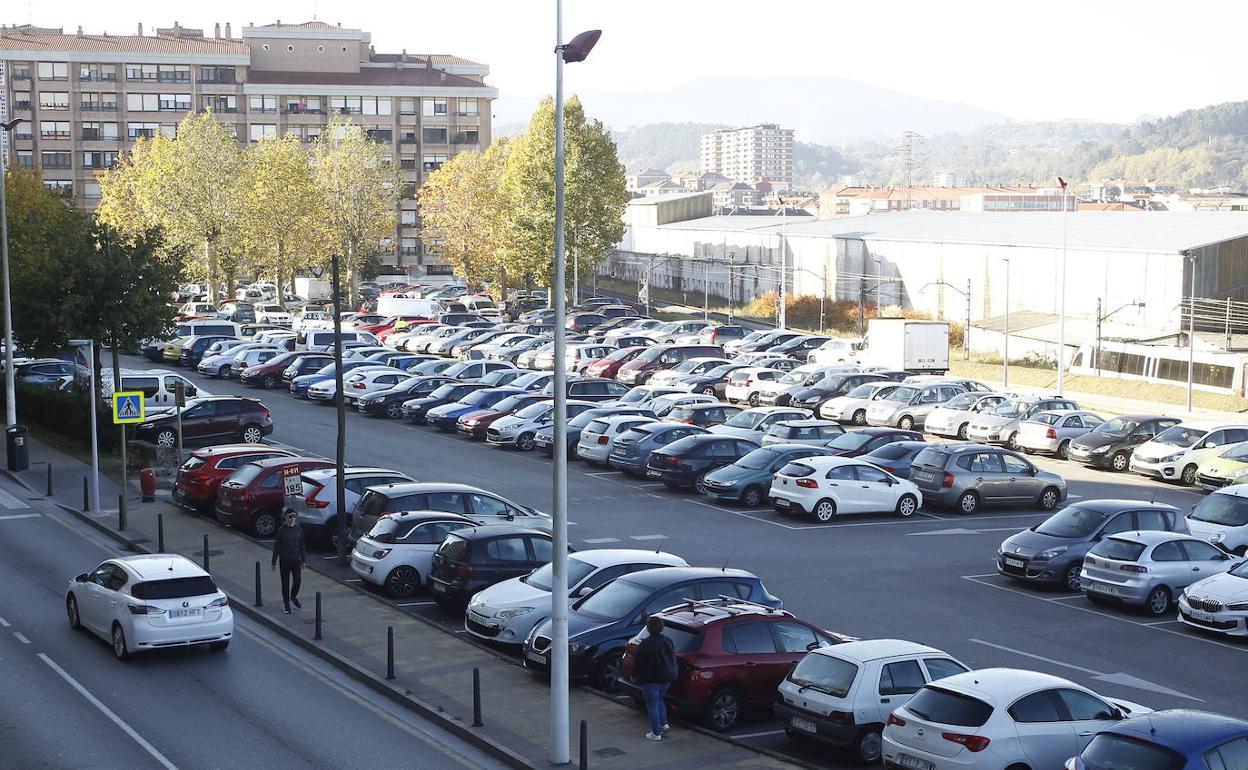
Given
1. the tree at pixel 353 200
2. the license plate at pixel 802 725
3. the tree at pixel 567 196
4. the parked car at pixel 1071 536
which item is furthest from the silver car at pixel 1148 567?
the tree at pixel 353 200

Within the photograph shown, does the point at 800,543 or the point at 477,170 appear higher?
the point at 477,170

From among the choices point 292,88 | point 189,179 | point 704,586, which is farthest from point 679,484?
point 292,88

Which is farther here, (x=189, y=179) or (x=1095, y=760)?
(x=189, y=179)

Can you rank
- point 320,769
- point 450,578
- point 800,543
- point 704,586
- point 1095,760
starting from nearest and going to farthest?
point 1095,760 → point 320,769 → point 704,586 → point 450,578 → point 800,543

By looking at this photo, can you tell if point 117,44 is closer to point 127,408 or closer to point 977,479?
point 127,408

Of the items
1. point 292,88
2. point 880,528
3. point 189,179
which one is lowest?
point 880,528

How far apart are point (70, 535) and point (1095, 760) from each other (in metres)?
22.4

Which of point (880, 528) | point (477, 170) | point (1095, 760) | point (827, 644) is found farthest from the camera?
point (477, 170)

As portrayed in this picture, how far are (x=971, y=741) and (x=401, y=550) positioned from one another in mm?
11887

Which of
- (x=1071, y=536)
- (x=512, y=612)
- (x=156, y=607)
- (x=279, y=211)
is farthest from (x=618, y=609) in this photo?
(x=279, y=211)

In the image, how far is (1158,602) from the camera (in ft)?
76.4

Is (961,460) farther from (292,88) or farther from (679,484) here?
(292,88)

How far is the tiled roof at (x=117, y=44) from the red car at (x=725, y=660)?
393 ft

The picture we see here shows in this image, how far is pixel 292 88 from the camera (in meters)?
126
